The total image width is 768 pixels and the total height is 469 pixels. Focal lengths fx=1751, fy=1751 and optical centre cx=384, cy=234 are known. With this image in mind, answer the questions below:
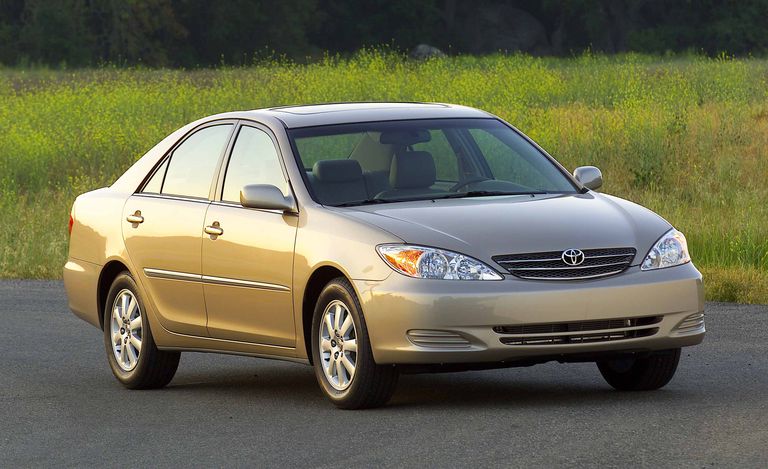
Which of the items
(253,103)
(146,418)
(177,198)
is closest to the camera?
(146,418)

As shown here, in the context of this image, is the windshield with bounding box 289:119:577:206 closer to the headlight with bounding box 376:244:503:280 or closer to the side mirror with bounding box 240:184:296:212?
the side mirror with bounding box 240:184:296:212

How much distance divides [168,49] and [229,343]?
234 ft

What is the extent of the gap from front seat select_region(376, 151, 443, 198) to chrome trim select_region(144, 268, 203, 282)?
4.13ft

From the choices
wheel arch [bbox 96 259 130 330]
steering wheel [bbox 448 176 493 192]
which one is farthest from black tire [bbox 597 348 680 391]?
wheel arch [bbox 96 259 130 330]

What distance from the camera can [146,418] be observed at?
30.2 ft

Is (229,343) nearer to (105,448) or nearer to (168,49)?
(105,448)

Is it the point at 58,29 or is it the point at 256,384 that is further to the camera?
the point at 58,29

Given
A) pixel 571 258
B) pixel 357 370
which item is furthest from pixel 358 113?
pixel 571 258

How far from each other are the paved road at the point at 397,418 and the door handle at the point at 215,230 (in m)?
0.94

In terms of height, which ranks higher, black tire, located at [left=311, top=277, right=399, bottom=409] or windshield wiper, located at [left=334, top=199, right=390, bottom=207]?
windshield wiper, located at [left=334, top=199, right=390, bottom=207]

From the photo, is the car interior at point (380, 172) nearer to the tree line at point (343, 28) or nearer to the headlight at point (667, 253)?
the headlight at point (667, 253)

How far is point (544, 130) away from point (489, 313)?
59.6 feet

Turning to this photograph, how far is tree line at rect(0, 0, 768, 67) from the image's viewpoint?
7700 cm

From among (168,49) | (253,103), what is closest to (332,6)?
(168,49)
